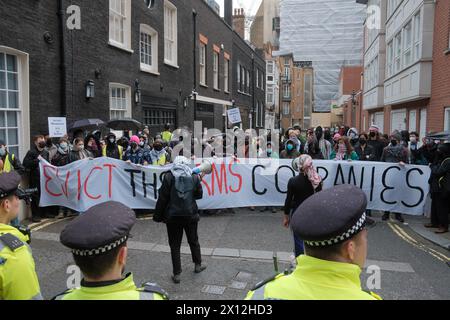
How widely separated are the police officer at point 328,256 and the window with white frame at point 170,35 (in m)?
16.8

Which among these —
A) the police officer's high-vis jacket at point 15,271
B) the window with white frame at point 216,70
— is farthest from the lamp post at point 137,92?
the police officer's high-vis jacket at point 15,271

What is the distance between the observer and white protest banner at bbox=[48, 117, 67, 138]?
29.4 ft

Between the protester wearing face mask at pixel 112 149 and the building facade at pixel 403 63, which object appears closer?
the protester wearing face mask at pixel 112 149

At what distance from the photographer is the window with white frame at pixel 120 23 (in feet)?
43.4

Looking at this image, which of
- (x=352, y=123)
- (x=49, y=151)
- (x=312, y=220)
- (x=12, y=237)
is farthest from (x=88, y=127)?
(x=352, y=123)

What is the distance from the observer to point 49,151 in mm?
8727

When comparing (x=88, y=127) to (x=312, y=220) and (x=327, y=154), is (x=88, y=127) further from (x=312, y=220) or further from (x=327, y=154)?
(x=312, y=220)

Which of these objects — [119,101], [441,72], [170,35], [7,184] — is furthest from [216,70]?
[7,184]

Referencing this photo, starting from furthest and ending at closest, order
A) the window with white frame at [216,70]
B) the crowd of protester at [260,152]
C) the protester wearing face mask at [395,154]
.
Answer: the window with white frame at [216,70] < the protester wearing face mask at [395,154] < the crowd of protester at [260,152]

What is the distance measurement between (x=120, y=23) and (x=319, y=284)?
45.2 ft

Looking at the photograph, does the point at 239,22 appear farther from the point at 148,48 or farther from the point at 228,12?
the point at 148,48

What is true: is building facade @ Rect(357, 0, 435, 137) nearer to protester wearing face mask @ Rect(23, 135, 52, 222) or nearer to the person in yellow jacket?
protester wearing face mask @ Rect(23, 135, 52, 222)

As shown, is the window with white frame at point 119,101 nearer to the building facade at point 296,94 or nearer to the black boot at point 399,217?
the black boot at point 399,217

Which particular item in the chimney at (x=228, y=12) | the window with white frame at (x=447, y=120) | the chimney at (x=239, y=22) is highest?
the chimney at (x=239, y=22)
